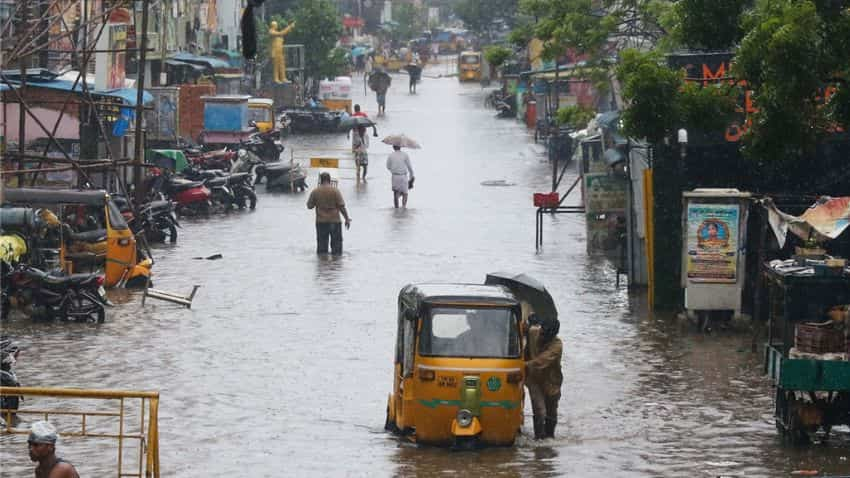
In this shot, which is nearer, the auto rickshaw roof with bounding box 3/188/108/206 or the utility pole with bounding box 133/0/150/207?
the auto rickshaw roof with bounding box 3/188/108/206

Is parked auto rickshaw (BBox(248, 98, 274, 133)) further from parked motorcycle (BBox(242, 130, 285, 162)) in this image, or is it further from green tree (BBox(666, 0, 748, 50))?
green tree (BBox(666, 0, 748, 50))

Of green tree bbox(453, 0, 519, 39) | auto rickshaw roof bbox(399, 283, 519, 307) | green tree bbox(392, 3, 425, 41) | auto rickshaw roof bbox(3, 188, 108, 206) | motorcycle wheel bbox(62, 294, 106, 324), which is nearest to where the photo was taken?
auto rickshaw roof bbox(399, 283, 519, 307)

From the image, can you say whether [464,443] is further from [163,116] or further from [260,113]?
[260,113]

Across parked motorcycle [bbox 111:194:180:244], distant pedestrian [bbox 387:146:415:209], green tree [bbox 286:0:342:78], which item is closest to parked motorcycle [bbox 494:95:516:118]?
green tree [bbox 286:0:342:78]

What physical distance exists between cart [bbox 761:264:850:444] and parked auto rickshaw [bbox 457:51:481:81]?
79.0 meters

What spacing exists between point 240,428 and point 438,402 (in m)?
2.01

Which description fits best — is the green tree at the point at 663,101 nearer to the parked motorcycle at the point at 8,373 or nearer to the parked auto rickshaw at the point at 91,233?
the parked motorcycle at the point at 8,373

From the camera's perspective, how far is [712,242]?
20.7m

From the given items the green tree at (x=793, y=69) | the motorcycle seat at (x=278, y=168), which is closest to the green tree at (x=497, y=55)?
the motorcycle seat at (x=278, y=168)

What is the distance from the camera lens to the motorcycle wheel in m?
20.9

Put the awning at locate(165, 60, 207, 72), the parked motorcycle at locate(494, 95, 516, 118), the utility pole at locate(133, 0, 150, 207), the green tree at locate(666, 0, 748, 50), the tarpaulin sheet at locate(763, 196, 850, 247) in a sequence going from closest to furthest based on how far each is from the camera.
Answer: the green tree at locate(666, 0, 748, 50) < the tarpaulin sheet at locate(763, 196, 850, 247) < the utility pole at locate(133, 0, 150, 207) < the awning at locate(165, 60, 207, 72) < the parked motorcycle at locate(494, 95, 516, 118)

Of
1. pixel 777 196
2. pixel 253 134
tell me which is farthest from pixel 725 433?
pixel 253 134

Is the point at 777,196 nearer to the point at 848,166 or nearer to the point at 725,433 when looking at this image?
the point at 848,166

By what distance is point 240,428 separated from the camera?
15.2 meters
